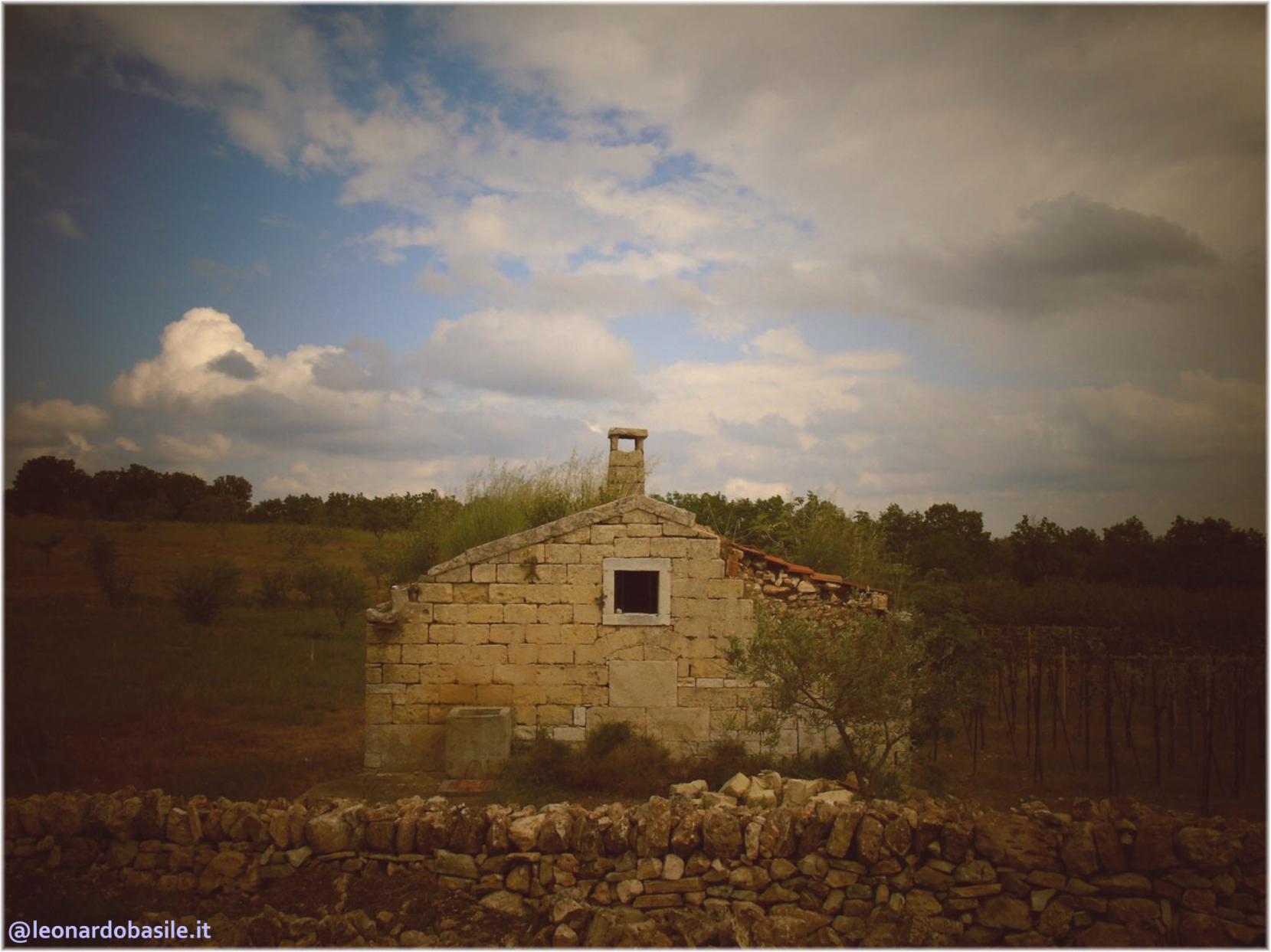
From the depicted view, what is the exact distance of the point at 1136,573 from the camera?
105ft

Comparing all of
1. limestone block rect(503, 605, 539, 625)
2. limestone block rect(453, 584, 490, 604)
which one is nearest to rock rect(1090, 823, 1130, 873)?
limestone block rect(503, 605, 539, 625)

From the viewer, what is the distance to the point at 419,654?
10.7 metres

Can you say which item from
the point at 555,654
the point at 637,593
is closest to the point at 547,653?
the point at 555,654

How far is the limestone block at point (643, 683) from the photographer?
10.7 meters

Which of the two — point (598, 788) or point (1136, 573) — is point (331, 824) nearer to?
point (598, 788)

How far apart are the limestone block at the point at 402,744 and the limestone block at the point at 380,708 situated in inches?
3.1

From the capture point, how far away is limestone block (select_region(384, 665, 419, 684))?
35.0ft

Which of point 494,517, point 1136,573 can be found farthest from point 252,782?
point 1136,573

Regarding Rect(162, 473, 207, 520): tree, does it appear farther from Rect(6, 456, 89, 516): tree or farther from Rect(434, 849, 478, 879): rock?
Rect(434, 849, 478, 879): rock

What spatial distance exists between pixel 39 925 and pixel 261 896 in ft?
4.66

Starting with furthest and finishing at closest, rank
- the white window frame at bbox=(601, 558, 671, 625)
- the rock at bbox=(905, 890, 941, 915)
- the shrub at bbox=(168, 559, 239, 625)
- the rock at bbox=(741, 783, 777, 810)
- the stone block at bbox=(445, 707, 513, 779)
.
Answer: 1. the shrub at bbox=(168, 559, 239, 625)
2. the white window frame at bbox=(601, 558, 671, 625)
3. the stone block at bbox=(445, 707, 513, 779)
4. the rock at bbox=(741, 783, 777, 810)
5. the rock at bbox=(905, 890, 941, 915)

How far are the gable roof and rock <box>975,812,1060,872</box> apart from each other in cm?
632

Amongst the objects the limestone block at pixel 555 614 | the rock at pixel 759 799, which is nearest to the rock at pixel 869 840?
the rock at pixel 759 799

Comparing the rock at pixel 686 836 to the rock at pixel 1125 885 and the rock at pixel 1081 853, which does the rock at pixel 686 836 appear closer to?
the rock at pixel 1081 853
